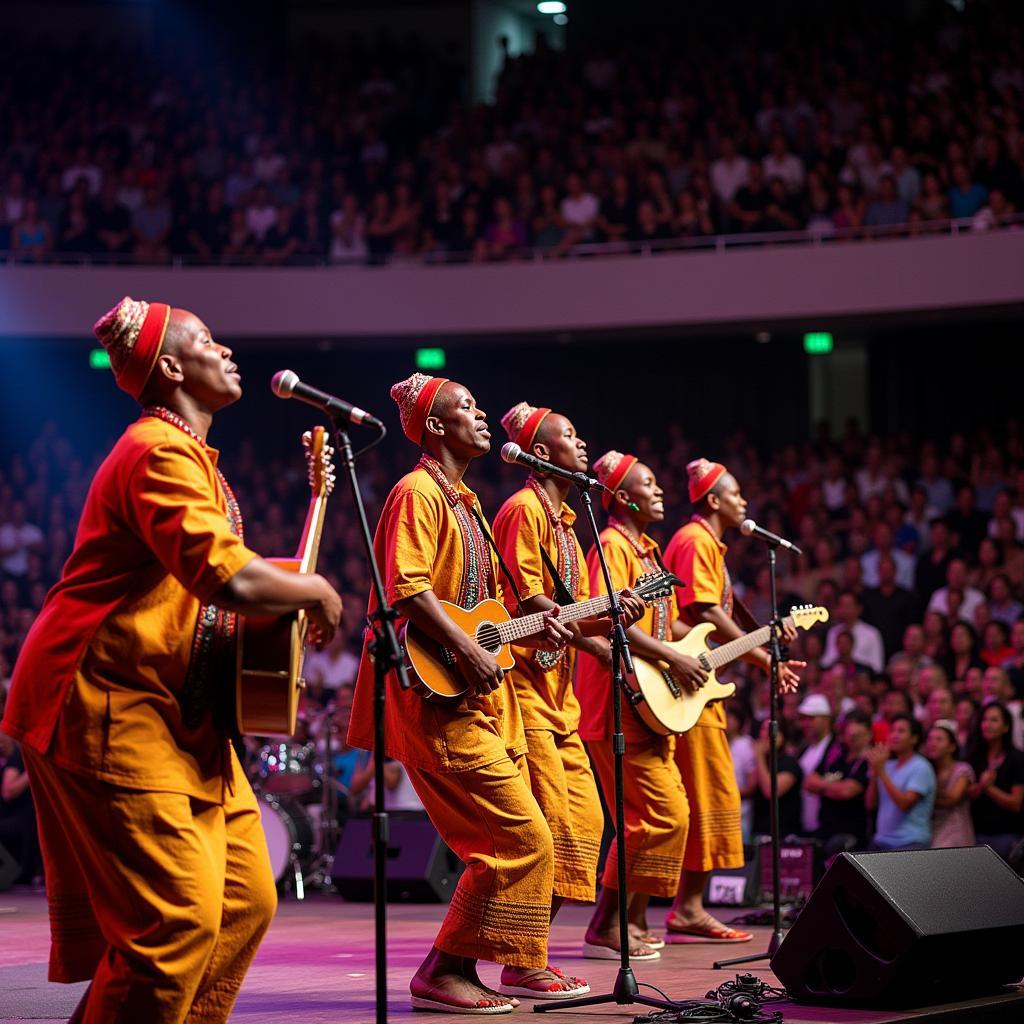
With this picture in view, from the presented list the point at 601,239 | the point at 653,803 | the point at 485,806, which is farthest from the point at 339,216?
the point at 485,806

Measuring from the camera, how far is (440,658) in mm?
4863

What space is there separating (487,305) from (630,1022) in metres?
10.8

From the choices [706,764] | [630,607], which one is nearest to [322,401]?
[630,607]

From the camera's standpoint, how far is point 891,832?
8.77 meters

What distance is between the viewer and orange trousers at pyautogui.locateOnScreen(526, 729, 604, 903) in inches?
215

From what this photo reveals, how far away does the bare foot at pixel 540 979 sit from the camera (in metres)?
5.09

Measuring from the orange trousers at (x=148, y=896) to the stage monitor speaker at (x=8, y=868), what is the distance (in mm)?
6977

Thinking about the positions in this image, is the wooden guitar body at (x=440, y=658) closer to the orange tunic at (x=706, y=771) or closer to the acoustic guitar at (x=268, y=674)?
the acoustic guitar at (x=268, y=674)

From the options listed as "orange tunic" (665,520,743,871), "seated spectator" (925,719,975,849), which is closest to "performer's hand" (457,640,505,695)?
"orange tunic" (665,520,743,871)

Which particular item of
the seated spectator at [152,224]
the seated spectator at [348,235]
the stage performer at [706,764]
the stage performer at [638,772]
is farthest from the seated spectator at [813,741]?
the seated spectator at [152,224]

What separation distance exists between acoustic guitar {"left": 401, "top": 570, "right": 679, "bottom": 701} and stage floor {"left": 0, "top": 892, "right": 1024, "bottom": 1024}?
39.5 inches

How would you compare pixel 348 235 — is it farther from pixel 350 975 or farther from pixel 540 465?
pixel 540 465

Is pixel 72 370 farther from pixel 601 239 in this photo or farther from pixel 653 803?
pixel 653 803

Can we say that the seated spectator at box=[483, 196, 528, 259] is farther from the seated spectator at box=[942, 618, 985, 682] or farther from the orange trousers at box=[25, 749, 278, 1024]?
the orange trousers at box=[25, 749, 278, 1024]
